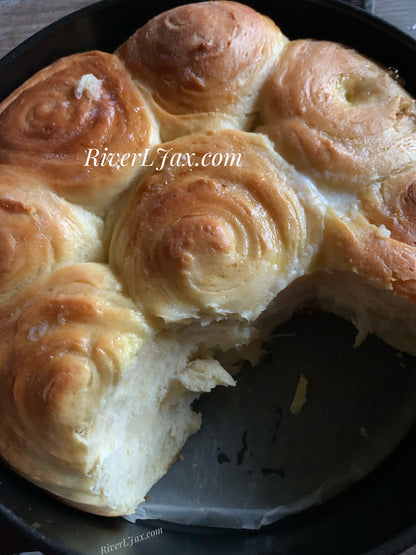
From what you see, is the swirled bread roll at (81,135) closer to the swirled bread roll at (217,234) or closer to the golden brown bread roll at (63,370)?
the swirled bread roll at (217,234)

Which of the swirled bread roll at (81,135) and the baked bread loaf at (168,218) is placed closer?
the baked bread loaf at (168,218)

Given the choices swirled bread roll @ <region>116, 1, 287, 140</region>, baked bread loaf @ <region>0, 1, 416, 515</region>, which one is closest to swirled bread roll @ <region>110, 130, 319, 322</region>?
baked bread loaf @ <region>0, 1, 416, 515</region>

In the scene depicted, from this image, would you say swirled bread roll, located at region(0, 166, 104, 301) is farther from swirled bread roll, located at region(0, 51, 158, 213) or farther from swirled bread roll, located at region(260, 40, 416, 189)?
swirled bread roll, located at region(260, 40, 416, 189)

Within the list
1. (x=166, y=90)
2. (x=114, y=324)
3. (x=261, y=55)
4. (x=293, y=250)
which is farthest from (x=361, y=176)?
(x=114, y=324)

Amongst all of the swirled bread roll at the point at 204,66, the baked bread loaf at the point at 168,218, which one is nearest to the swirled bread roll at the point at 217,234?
the baked bread loaf at the point at 168,218

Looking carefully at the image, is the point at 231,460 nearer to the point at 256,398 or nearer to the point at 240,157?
the point at 256,398

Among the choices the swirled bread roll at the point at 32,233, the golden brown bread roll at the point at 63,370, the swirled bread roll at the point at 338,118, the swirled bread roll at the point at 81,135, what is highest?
the swirled bread roll at the point at 338,118
